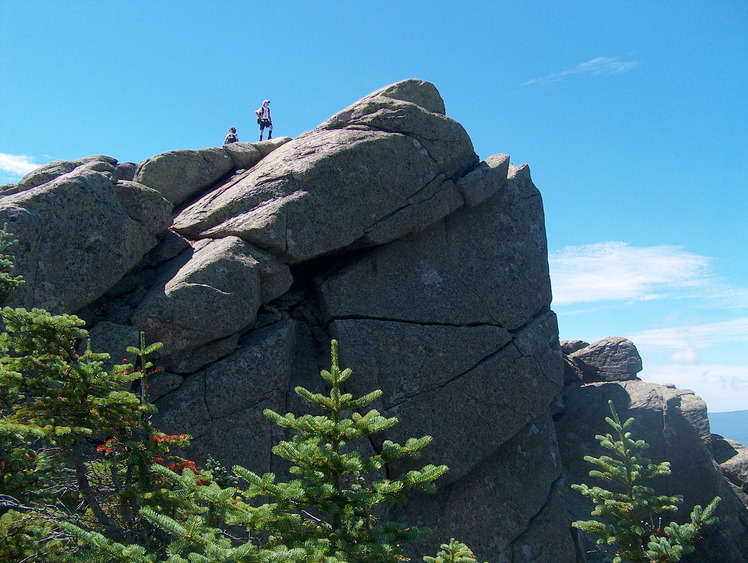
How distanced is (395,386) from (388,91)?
1107 cm

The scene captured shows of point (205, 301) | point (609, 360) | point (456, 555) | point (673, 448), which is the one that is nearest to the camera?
point (456, 555)

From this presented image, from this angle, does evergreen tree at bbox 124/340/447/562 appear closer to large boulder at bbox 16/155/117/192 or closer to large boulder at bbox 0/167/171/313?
large boulder at bbox 0/167/171/313

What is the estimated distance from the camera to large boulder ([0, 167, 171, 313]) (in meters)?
13.7

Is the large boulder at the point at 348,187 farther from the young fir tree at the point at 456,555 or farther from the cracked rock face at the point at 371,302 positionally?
the young fir tree at the point at 456,555

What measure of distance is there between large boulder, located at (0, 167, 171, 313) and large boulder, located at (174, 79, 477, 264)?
259cm

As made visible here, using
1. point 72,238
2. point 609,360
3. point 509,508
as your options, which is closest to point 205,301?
point 72,238

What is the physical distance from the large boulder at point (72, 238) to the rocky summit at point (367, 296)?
0.05 m

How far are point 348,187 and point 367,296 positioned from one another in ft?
11.3

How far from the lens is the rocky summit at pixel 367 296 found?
14.6 m

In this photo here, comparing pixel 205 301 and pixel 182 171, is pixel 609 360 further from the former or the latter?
pixel 182 171

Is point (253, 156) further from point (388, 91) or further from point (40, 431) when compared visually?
point (40, 431)

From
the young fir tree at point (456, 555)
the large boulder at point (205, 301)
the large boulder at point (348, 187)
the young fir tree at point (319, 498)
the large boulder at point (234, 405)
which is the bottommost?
the young fir tree at point (456, 555)

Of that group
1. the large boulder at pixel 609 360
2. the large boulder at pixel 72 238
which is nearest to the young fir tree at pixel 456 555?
the large boulder at pixel 72 238

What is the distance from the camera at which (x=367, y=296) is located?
703 inches
